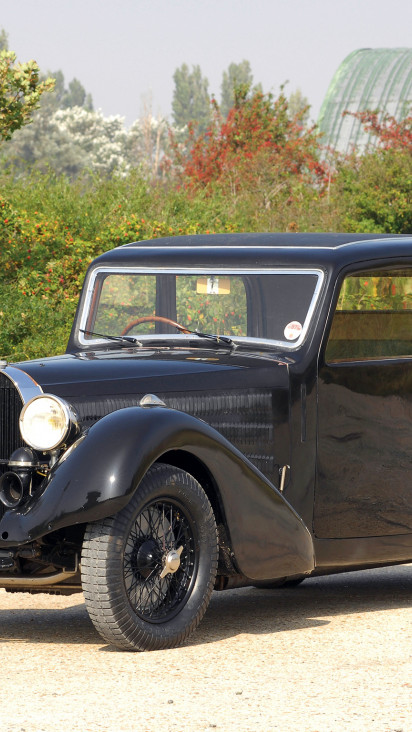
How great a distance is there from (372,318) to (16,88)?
870 cm

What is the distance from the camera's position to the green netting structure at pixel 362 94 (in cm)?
5775

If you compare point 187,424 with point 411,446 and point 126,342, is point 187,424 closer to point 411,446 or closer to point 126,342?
point 126,342

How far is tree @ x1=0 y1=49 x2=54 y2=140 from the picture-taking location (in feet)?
46.0

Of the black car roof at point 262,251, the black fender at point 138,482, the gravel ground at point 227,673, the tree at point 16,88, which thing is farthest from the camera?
the tree at point 16,88

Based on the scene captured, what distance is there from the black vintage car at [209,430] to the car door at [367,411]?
0.4 inches

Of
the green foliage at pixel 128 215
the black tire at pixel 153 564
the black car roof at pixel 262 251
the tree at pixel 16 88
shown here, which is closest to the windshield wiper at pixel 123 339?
the green foliage at pixel 128 215

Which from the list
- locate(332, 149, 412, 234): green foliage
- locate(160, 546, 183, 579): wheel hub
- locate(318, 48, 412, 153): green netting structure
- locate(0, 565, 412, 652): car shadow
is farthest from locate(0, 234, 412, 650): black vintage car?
locate(318, 48, 412, 153): green netting structure

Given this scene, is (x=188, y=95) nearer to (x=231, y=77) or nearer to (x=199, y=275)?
(x=231, y=77)

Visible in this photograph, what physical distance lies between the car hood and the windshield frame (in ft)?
0.50

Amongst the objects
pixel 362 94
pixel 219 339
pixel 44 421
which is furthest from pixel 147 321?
pixel 362 94

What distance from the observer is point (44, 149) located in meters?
72.6

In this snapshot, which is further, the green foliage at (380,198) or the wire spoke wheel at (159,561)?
the green foliage at (380,198)

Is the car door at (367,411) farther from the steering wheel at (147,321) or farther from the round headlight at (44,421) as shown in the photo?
the round headlight at (44,421)

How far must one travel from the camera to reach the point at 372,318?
6660mm
